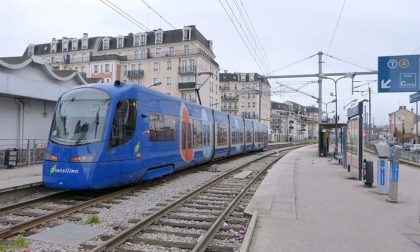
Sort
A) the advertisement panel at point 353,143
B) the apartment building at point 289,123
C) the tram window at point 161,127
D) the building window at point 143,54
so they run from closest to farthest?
1. the tram window at point 161,127
2. the advertisement panel at point 353,143
3. the building window at point 143,54
4. the apartment building at point 289,123

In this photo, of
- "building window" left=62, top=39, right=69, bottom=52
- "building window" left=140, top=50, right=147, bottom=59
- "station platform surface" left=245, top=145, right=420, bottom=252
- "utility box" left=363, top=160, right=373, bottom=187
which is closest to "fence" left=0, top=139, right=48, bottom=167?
"station platform surface" left=245, top=145, right=420, bottom=252

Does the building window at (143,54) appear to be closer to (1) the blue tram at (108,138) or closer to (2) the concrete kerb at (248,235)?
(1) the blue tram at (108,138)

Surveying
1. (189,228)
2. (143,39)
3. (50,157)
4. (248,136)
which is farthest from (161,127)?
(143,39)

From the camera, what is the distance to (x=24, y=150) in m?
18.9

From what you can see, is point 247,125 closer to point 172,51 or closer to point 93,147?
point 93,147

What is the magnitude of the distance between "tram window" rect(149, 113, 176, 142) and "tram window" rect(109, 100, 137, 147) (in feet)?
3.95

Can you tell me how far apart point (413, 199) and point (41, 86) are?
53.9 feet

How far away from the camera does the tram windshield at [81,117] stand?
1045cm

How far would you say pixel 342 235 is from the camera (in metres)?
7.02

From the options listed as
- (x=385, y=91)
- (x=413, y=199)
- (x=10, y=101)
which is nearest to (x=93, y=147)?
(x=385, y=91)

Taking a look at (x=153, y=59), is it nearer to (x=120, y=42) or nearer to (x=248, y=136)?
(x=120, y=42)

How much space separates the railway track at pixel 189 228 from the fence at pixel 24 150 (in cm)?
1025

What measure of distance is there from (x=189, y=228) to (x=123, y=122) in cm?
433

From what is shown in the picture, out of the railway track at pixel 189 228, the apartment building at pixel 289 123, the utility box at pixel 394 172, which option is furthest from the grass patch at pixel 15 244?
the apartment building at pixel 289 123
